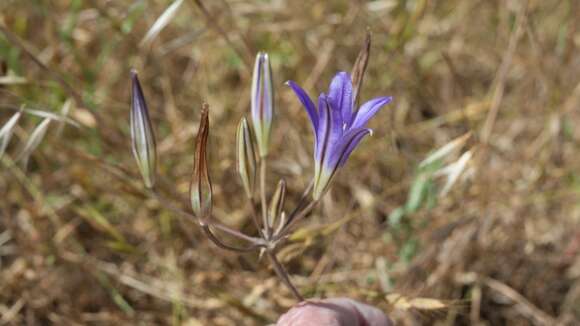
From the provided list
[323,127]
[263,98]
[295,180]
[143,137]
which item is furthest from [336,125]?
[295,180]

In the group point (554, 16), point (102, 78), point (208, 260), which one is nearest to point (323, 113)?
point (208, 260)

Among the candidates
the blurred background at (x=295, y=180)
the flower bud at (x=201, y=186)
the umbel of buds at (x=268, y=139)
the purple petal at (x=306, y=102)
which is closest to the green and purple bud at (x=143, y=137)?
the umbel of buds at (x=268, y=139)

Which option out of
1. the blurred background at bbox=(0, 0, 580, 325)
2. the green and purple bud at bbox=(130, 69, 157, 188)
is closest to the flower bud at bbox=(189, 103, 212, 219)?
the green and purple bud at bbox=(130, 69, 157, 188)

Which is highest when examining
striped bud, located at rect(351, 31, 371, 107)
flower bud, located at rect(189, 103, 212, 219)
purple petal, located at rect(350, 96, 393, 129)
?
striped bud, located at rect(351, 31, 371, 107)

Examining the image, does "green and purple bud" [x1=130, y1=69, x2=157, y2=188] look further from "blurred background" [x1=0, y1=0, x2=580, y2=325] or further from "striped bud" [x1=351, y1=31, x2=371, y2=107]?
"blurred background" [x1=0, y1=0, x2=580, y2=325]

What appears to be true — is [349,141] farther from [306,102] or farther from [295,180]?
[295,180]

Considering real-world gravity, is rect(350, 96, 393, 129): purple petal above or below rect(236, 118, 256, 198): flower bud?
above
